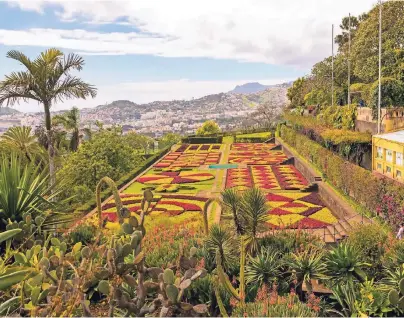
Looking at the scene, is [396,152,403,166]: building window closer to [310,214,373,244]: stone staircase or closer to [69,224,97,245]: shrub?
[310,214,373,244]: stone staircase

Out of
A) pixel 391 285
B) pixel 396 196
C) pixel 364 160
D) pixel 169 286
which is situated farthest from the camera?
pixel 364 160

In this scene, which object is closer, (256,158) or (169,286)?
(169,286)

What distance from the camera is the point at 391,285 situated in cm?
641

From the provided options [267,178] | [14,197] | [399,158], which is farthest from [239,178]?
[14,197]

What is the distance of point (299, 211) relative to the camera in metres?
18.9

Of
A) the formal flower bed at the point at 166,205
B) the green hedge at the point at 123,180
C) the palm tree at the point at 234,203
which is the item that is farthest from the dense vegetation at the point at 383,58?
the palm tree at the point at 234,203

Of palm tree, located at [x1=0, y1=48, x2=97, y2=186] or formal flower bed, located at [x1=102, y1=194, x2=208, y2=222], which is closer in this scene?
palm tree, located at [x1=0, y1=48, x2=97, y2=186]

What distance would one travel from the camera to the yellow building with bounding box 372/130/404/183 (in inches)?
599

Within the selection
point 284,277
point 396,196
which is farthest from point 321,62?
point 284,277

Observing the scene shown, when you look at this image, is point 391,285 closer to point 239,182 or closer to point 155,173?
point 239,182

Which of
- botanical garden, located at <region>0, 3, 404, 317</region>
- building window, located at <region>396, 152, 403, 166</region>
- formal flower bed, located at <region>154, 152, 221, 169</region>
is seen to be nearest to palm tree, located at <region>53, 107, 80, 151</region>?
botanical garden, located at <region>0, 3, 404, 317</region>

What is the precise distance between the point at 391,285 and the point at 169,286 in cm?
491

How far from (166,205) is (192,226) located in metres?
9.18

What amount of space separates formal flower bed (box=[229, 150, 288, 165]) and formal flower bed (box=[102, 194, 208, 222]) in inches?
517
